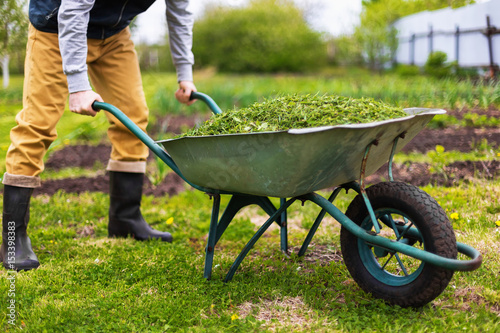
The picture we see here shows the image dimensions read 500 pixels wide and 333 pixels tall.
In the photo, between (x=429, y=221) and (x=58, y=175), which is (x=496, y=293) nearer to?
(x=429, y=221)

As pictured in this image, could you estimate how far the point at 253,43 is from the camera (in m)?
20.6

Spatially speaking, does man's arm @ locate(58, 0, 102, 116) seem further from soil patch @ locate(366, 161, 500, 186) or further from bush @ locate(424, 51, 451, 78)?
bush @ locate(424, 51, 451, 78)

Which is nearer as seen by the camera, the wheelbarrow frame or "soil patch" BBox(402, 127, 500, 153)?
the wheelbarrow frame

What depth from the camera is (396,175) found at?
3916 mm

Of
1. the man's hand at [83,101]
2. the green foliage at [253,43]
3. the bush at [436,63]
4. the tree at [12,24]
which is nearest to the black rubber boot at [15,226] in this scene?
the man's hand at [83,101]

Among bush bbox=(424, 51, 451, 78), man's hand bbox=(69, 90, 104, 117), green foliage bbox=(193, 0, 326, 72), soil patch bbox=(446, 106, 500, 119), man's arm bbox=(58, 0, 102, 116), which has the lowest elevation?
soil patch bbox=(446, 106, 500, 119)

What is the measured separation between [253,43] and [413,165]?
17.3 meters

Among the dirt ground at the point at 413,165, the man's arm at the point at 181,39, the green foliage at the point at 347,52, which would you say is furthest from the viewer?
the green foliage at the point at 347,52

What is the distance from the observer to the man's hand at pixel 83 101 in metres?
2.29

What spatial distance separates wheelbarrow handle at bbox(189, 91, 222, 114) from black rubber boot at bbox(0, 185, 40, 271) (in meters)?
1.03

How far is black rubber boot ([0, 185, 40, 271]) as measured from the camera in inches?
99.2

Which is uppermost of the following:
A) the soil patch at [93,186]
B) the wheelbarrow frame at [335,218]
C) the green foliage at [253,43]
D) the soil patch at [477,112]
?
the green foliage at [253,43]

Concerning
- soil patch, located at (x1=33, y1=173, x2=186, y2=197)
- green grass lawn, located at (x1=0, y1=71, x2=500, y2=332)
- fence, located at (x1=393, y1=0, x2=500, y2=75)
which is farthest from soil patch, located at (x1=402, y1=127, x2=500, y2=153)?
fence, located at (x1=393, y1=0, x2=500, y2=75)

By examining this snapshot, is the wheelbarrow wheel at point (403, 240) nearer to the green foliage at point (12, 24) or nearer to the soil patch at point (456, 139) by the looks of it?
the soil patch at point (456, 139)
